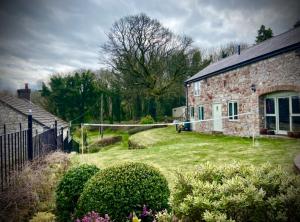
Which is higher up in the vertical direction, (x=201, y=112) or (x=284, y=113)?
(x=201, y=112)

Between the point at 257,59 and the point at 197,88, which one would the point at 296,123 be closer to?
the point at 257,59

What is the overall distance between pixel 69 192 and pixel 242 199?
334cm

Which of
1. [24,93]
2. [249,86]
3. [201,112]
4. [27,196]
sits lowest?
[27,196]

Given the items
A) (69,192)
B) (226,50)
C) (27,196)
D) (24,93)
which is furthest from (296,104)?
(226,50)

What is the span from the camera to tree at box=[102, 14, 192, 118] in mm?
35281

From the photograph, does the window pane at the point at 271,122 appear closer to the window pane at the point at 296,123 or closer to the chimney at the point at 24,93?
the window pane at the point at 296,123

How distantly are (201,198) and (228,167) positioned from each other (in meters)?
1.11

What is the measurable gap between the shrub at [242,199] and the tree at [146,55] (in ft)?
108

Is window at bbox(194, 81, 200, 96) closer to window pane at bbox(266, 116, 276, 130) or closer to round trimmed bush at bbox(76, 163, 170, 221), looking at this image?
window pane at bbox(266, 116, 276, 130)

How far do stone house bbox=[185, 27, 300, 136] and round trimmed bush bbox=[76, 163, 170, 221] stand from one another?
10.5 metres

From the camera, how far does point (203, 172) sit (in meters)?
4.07

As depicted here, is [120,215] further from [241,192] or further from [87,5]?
[87,5]

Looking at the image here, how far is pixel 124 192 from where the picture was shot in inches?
153

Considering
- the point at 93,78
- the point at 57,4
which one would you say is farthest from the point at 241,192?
the point at 93,78
